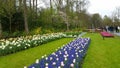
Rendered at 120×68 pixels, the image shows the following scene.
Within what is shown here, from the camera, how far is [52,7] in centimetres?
4416

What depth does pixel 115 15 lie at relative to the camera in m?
75.2

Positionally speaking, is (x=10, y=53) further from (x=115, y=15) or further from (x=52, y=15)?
(x=115, y=15)

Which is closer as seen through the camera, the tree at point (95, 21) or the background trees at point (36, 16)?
the background trees at point (36, 16)

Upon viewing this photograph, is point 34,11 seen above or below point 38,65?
above

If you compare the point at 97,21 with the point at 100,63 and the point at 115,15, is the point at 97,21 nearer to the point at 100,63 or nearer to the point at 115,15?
the point at 115,15

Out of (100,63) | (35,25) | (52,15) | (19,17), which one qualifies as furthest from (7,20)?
(100,63)

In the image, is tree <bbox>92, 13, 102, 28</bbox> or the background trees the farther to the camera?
tree <bbox>92, 13, 102, 28</bbox>

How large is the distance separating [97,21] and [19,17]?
51.5 metres

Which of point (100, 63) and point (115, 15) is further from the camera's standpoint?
point (115, 15)

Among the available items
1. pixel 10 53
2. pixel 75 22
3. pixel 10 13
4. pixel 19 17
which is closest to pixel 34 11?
pixel 19 17

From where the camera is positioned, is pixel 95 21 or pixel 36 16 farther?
pixel 95 21

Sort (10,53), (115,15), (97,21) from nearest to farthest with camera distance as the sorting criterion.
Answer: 1. (10,53)
2. (115,15)
3. (97,21)

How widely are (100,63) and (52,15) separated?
109 feet

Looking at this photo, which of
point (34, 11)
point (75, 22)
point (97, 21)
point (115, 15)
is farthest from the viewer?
point (97, 21)
